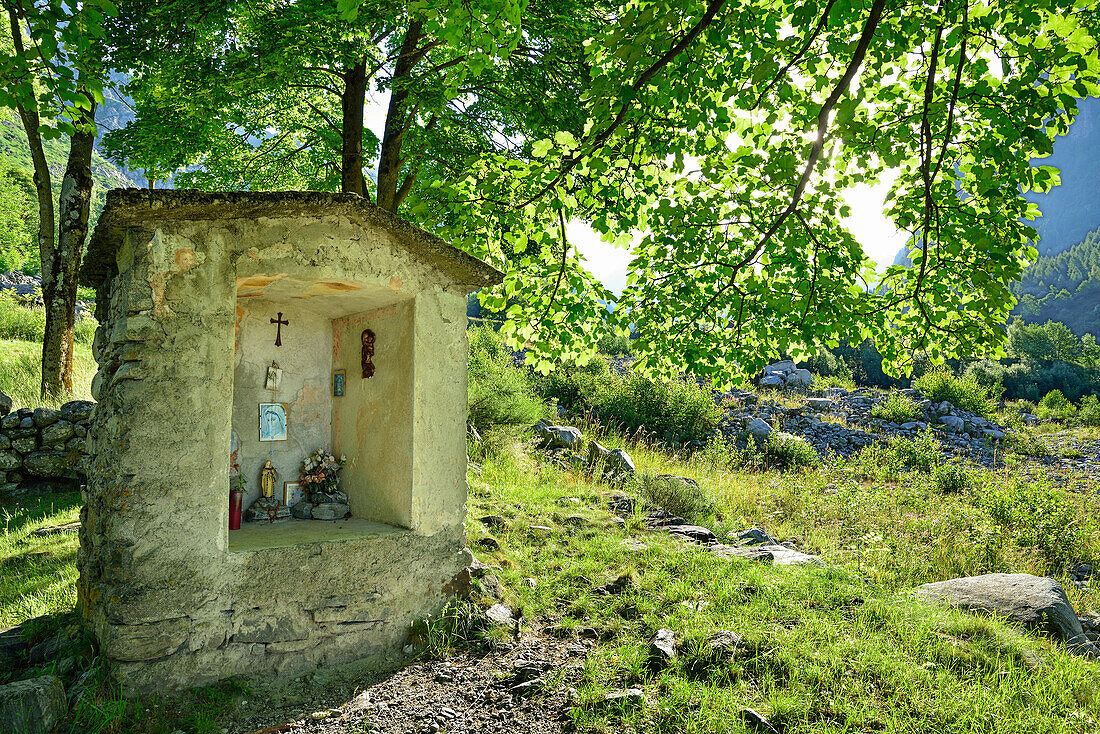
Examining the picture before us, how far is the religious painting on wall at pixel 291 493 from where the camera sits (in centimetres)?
493

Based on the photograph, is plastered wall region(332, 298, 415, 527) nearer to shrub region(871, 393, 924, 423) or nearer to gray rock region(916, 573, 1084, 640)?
gray rock region(916, 573, 1084, 640)

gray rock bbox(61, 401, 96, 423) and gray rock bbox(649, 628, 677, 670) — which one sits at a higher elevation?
gray rock bbox(61, 401, 96, 423)

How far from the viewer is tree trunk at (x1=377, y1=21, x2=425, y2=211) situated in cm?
735

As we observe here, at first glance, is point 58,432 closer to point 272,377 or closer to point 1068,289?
point 272,377

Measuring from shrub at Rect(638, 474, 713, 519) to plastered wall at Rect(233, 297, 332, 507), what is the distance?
4.54 meters

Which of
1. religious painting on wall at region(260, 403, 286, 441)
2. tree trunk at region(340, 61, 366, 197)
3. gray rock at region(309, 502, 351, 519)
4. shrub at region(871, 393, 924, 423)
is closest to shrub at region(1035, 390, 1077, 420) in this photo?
shrub at region(871, 393, 924, 423)

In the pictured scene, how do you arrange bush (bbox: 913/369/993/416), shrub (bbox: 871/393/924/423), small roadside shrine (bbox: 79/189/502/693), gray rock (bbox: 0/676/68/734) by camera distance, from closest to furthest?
gray rock (bbox: 0/676/68/734) → small roadside shrine (bbox: 79/189/502/693) → shrub (bbox: 871/393/924/423) → bush (bbox: 913/369/993/416)

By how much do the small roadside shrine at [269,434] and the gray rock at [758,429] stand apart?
1087 cm

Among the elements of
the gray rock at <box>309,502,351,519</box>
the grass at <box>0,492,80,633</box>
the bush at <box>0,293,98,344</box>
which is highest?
the bush at <box>0,293,98,344</box>

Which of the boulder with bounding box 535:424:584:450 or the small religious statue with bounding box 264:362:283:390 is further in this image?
the boulder with bounding box 535:424:584:450

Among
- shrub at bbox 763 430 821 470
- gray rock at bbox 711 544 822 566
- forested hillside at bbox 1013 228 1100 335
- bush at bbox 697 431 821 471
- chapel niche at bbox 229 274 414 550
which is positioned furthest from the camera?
forested hillside at bbox 1013 228 1100 335

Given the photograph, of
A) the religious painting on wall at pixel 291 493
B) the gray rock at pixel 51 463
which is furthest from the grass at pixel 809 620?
the gray rock at pixel 51 463

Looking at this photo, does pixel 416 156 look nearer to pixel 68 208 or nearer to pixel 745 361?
pixel 745 361

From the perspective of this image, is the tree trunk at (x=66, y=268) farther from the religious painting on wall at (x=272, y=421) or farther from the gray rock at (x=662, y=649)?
the gray rock at (x=662, y=649)
